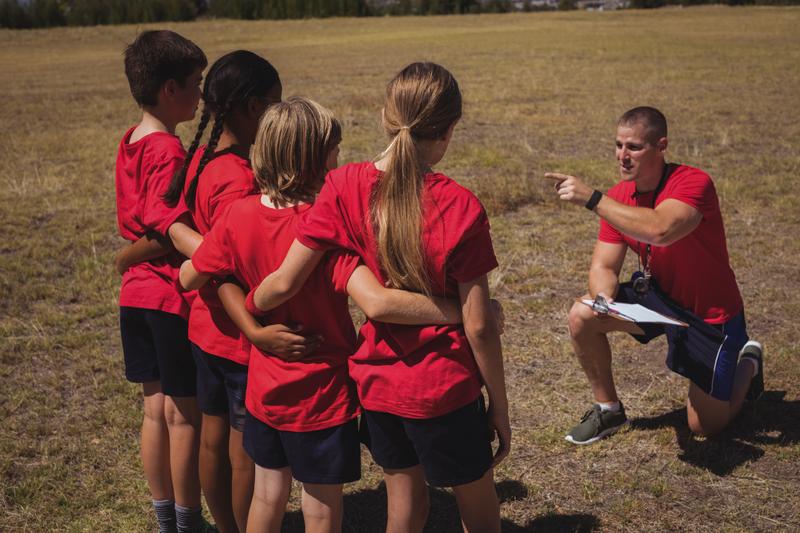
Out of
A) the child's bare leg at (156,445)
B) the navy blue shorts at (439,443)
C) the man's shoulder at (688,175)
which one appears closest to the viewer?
the navy blue shorts at (439,443)

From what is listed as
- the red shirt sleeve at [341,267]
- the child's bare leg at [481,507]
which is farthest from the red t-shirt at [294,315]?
the child's bare leg at [481,507]

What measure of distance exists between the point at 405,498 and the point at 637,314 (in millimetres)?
1666

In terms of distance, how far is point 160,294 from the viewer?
125 inches

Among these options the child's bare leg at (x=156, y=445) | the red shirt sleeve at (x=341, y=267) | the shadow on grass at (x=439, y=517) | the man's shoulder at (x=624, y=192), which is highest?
the red shirt sleeve at (x=341, y=267)

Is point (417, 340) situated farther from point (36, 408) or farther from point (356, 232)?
point (36, 408)

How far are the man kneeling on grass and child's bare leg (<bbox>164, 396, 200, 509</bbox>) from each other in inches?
74.9

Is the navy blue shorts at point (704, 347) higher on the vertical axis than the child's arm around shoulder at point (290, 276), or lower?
lower

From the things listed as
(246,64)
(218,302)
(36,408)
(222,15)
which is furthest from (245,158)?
(222,15)

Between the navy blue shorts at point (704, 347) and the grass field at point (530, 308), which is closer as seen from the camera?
the grass field at point (530, 308)

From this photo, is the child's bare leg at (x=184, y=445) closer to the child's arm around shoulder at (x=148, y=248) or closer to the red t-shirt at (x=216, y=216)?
the red t-shirt at (x=216, y=216)

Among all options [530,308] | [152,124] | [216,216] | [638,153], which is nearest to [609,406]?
[638,153]

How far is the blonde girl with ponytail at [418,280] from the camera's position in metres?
2.37

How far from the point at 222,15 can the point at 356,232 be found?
191 ft

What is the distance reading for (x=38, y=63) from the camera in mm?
29625
